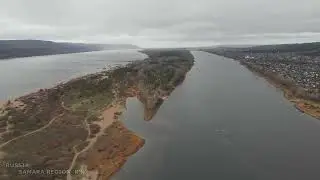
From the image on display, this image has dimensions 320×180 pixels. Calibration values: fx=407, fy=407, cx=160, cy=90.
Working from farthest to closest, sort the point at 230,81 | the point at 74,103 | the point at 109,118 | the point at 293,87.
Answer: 1. the point at 230,81
2. the point at 293,87
3. the point at 74,103
4. the point at 109,118

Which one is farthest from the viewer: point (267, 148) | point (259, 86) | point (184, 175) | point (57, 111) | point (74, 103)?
point (259, 86)

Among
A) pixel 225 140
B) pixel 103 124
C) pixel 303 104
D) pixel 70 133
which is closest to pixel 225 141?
pixel 225 140

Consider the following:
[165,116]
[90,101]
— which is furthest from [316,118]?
[90,101]

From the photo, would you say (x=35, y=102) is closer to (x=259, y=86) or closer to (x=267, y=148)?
(x=267, y=148)

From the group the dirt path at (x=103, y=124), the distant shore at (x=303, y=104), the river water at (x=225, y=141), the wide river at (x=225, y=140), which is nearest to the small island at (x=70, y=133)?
the dirt path at (x=103, y=124)

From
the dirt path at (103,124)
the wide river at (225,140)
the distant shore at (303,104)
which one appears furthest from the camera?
the distant shore at (303,104)

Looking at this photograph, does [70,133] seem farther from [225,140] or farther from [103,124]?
[225,140]

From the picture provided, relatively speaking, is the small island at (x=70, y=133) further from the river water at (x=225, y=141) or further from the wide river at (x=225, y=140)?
the river water at (x=225, y=141)
